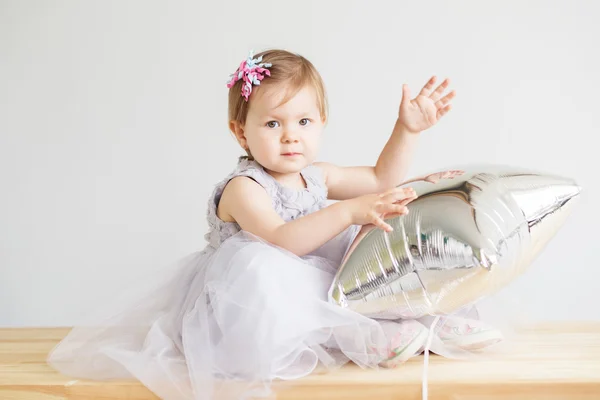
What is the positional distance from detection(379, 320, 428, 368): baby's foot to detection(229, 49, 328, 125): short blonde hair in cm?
48

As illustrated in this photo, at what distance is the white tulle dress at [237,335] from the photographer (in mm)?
1193

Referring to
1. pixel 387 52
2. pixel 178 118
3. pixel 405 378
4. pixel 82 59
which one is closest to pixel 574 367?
pixel 405 378

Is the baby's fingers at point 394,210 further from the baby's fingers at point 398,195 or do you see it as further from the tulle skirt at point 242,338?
the tulle skirt at point 242,338

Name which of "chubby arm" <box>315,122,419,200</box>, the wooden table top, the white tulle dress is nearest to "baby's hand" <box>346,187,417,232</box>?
the white tulle dress

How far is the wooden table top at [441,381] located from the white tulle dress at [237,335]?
30 millimetres

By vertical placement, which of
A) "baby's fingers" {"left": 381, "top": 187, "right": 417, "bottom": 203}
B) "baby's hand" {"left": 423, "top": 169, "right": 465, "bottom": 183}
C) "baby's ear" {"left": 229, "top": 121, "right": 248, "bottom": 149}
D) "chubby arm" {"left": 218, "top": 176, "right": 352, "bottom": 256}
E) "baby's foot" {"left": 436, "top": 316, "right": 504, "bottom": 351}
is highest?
"baby's ear" {"left": 229, "top": 121, "right": 248, "bottom": 149}

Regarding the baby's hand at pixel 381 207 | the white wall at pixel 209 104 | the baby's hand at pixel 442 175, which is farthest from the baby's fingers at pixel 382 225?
the white wall at pixel 209 104

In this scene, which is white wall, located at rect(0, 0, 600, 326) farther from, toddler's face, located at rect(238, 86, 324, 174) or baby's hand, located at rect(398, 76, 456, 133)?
toddler's face, located at rect(238, 86, 324, 174)

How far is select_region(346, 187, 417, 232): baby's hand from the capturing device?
4.15ft

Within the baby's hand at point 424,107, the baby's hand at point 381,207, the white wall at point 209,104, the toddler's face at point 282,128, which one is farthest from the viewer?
the white wall at point 209,104

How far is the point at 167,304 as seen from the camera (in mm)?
1485

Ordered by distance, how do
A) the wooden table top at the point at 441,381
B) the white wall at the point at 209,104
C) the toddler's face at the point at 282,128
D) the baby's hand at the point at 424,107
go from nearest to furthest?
the wooden table top at the point at 441,381 < the toddler's face at the point at 282,128 < the baby's hand at the point at 424,107 < the white wall at the point at 209,104

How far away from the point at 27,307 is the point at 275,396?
1.60m

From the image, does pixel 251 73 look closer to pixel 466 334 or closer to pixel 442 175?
pixel 442 175
